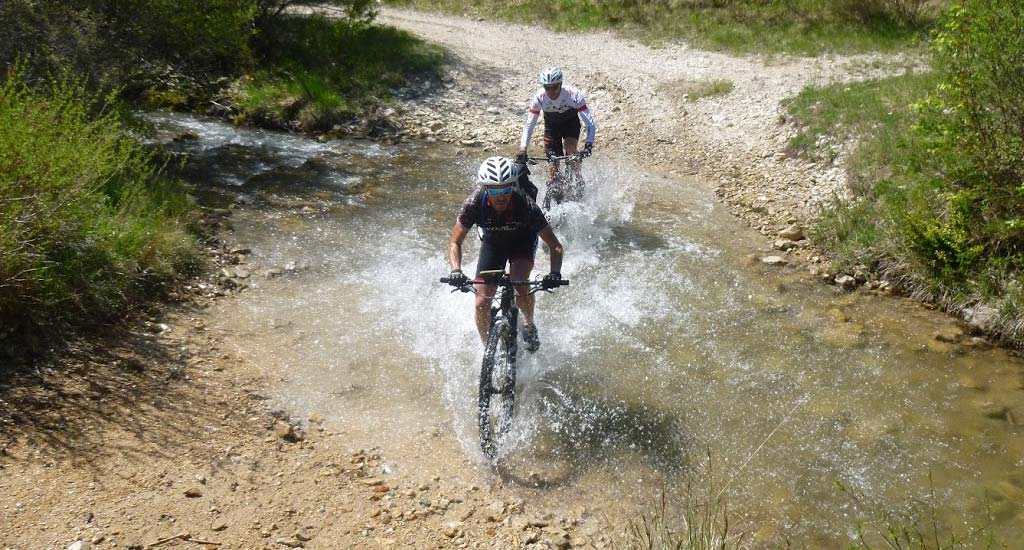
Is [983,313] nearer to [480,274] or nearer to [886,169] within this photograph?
[886,169]

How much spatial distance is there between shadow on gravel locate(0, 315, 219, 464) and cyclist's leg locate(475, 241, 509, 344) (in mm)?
2609

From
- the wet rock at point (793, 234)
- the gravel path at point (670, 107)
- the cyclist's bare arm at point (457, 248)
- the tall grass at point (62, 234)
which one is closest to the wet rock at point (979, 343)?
the wet rock at point (793, 234)

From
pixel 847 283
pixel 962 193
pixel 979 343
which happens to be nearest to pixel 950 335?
pixel 979 343

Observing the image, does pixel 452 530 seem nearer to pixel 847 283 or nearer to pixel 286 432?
pixel 286 432

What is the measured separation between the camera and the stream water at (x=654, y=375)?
6.38 m

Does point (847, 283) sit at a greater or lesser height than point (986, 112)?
lesser

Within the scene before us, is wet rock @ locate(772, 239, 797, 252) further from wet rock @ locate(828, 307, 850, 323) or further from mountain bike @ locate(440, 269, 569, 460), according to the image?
mountain bike @ locate(440, 269, 569, 460)

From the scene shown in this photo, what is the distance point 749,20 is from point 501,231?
18.9 m

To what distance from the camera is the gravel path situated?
1336 centimetres

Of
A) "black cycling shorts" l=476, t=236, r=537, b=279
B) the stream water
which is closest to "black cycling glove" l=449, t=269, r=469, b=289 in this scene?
"black cycling shorts" l=476, t=236, r=537, b=279

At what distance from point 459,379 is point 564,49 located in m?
17.5

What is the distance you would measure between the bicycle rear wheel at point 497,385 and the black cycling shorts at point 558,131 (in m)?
5.43

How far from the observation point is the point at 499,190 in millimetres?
6734

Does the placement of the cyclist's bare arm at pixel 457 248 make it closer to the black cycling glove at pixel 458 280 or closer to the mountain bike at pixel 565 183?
the black cycling glove at pixel 458 280
